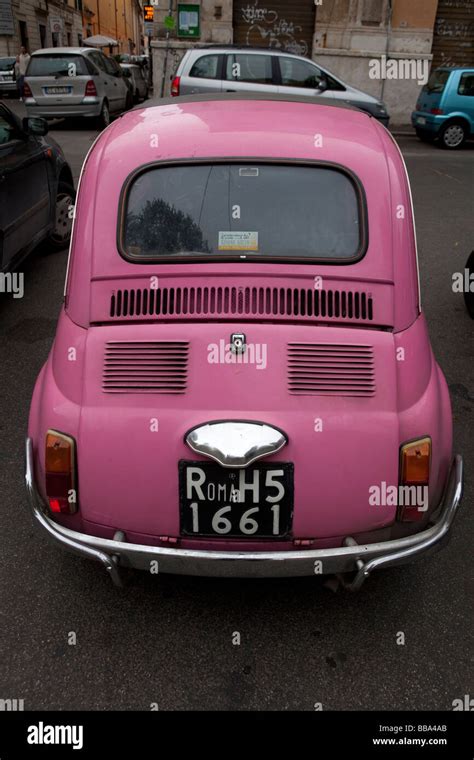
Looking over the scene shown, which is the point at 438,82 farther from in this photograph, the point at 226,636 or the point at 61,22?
the point at 61,22

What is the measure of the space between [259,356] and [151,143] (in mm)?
1181

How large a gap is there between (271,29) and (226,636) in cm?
2033

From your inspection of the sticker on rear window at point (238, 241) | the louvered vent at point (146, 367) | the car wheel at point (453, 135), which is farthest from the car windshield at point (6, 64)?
the louvered vent at point (146, 367)

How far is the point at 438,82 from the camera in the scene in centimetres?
1469

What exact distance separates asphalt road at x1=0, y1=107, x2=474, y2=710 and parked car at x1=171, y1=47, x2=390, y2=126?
37.2 feet

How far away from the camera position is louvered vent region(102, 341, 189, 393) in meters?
2.30

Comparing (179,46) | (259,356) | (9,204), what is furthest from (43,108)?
(259,356)

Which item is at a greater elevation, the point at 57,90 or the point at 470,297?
the point at 57,90

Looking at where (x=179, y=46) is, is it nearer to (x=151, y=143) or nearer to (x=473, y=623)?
(x=151, y=143)

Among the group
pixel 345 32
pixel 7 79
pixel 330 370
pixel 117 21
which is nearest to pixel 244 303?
pixel 330 370

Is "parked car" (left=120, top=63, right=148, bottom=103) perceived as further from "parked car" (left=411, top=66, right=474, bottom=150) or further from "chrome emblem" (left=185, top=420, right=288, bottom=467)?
"chrome emblem" (left=185, top=420, right=288, bottom=467)

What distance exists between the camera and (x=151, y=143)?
9.20 ft

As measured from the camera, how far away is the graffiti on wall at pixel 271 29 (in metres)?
18.9

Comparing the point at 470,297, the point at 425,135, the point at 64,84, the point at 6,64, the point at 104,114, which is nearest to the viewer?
the point at 470,297
